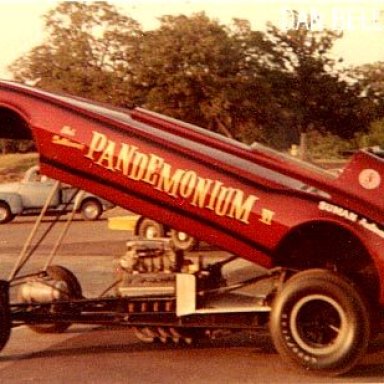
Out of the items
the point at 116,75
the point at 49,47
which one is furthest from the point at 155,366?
the point at 49,47

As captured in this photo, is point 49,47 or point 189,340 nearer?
point 189,340

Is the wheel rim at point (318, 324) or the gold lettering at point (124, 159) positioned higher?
the gold lettering at point (124, 159)

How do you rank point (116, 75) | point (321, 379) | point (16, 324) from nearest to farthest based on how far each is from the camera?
point (321, 379), point (16, 324), point (116, 75)

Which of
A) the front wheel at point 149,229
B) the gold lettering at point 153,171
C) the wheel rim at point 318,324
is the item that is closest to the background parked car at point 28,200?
the front wheel at point 149,229

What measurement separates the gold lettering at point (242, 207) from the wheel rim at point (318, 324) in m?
0.73

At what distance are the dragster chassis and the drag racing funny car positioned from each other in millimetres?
10

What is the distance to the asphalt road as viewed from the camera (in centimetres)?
738

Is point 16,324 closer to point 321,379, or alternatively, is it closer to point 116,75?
point 321,379

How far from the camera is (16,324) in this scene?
816cm

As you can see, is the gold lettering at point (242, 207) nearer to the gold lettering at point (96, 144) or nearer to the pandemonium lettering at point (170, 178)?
the pandemonium lettering at point (170, 178)

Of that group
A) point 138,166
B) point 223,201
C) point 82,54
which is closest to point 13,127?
point 138,166

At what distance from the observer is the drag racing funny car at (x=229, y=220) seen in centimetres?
737

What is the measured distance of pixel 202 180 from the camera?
7500 mm

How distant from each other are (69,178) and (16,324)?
4.34 feet
